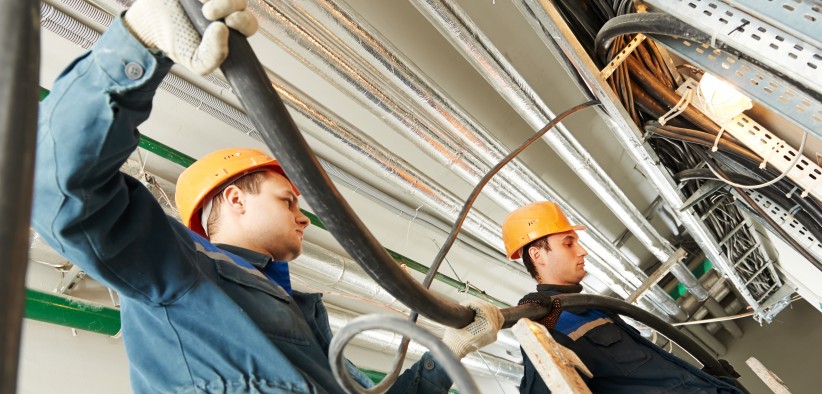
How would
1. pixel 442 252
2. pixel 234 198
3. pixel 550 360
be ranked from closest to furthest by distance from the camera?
pixel 550 360
pixel 234 198
pixel 442 252

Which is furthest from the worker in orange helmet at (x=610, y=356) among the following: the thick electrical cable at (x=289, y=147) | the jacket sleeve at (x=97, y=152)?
the jacket sleeve at (x=97, y=152)

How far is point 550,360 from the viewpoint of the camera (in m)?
1.17

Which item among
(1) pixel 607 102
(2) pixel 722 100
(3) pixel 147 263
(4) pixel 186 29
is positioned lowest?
(3) pixel 147 263

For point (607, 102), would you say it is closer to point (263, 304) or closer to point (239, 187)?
point (239, 187)

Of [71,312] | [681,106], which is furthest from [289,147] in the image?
[681,106]

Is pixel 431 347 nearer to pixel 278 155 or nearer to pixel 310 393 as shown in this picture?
pixel 278 155

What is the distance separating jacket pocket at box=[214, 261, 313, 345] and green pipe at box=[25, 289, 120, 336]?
2.71 ft

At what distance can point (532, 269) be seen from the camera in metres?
2.18

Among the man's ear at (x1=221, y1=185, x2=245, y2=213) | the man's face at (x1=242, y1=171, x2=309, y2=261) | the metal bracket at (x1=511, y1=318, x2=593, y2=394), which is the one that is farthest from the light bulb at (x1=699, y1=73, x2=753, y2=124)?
the man's ear at (x1=221, y1=185, x2=245, y2=213)

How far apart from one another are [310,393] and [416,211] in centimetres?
147

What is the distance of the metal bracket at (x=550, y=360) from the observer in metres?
1.15

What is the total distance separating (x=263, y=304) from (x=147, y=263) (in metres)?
0.27

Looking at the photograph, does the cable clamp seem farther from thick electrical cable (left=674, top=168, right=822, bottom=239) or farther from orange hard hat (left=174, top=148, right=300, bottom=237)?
orange hard hat (left=174, top=148, right=300, bottom=237)

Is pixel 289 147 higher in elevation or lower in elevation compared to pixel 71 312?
higher
